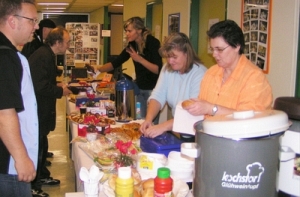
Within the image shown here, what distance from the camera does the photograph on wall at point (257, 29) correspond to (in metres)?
3.19

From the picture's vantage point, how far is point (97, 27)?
465 inches

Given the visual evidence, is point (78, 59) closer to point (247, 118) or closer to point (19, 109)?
point (19, 109)

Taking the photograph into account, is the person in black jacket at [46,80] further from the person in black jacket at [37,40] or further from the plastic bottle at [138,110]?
→ the plastic bottle at [138,110]

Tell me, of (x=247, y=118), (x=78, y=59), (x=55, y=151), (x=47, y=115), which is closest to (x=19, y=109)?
(x=247, y=118)

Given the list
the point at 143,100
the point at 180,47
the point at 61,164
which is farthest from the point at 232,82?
the point at 61,164

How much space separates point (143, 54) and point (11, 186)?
2292 mm

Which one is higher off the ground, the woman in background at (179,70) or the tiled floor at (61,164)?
the woman in background at (179,70)

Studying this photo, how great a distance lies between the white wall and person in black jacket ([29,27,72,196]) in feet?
6.07

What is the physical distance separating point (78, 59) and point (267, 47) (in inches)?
362

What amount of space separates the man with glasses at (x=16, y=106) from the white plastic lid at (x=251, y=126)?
0.92 meters

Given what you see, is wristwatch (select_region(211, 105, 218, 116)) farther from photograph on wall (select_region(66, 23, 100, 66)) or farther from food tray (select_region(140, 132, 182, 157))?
photograph on wall (select_region(66, 23, 100, 66))

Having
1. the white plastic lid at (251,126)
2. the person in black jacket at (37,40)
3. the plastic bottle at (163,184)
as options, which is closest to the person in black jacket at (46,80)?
the person in black jacket at (37,40)

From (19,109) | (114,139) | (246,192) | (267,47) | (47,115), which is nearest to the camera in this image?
(246,192)

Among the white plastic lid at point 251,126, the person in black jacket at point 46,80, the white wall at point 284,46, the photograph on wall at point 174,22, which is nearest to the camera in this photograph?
the white plastic lid at point 251,126
